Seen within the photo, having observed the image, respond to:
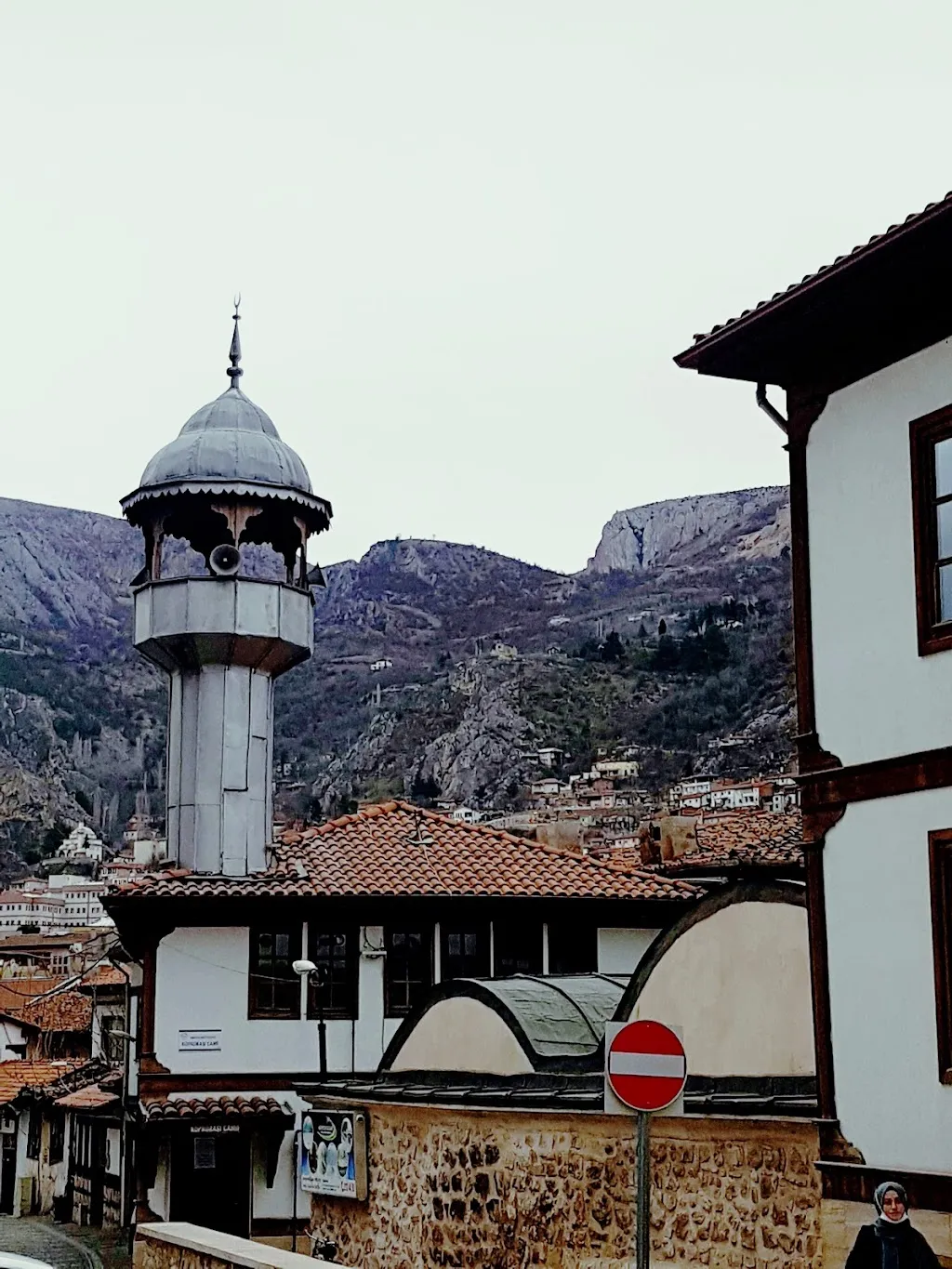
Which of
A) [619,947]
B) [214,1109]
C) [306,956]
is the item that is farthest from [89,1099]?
[619,947]

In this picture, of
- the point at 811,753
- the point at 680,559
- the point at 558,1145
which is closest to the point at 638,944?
the point at 558,1145

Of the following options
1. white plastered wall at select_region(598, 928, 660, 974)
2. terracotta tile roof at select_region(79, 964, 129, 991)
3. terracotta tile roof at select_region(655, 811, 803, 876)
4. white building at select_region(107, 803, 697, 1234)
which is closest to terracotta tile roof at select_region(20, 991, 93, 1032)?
terracotta tile roof at select_region(79, 964, 129, 991)

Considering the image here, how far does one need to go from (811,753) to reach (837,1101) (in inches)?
92.0

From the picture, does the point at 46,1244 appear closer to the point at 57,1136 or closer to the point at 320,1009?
the point at 320,1009

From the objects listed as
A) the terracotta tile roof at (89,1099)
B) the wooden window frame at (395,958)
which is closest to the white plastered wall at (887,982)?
the wooden window frame at (395,958)

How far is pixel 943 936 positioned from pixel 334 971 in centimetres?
1848

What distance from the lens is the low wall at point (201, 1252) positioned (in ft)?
40.9

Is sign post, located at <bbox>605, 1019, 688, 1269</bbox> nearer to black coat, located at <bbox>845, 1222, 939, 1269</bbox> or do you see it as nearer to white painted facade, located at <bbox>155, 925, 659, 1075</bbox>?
black coat, located at <bbox>845, 1222, 939, 1269</bbox>

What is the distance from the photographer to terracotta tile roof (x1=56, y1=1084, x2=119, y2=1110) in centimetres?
3400

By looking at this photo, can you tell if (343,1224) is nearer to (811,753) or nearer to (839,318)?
(811,753)

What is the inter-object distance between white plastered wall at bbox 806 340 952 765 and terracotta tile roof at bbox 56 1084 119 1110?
24125 mm

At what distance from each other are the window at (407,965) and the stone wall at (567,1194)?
32.7ft

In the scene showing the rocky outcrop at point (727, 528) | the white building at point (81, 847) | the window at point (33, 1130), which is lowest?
the window at point (33, 1130)

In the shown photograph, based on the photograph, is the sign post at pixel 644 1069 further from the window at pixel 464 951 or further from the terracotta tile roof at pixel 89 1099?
the terracotta tile roof at pixel 89 1099
